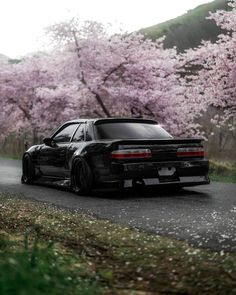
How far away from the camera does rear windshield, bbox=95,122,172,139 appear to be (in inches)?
392

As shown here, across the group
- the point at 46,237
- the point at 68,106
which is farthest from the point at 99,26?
the point at 46,237

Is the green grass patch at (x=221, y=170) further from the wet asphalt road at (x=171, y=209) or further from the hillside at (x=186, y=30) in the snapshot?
the hillside at (x=186, y=30)

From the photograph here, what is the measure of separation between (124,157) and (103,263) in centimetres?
489

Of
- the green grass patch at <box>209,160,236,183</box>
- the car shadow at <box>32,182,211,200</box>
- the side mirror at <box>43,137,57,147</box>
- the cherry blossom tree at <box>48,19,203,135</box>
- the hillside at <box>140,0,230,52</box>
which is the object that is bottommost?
the green grass patch at <box>209,160,236,183</box>

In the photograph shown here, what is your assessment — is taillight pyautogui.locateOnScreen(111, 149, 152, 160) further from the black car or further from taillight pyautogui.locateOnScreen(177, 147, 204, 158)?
taillight pyautogui.locateOnScreen(177, 147, 204, 158)

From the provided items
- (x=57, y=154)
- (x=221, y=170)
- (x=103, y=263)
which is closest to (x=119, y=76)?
(x=221, y=170)

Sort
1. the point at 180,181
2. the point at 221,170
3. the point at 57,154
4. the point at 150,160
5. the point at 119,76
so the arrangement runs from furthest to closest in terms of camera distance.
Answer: the point at 119,76 → the point at 221,170 → the point at 57,154 → the point at 180,181 → the point at 150,160

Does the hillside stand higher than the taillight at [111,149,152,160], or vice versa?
the hillside

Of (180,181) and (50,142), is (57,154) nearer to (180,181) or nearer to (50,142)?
(50,142)

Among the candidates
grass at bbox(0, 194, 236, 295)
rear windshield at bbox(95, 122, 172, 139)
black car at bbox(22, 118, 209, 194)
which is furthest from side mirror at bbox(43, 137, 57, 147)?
grass at bbox(0, 194, 236, 295)

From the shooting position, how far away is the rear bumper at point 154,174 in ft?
30.1

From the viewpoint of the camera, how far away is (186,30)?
86.0 metres

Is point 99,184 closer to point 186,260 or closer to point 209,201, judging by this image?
point 209,201

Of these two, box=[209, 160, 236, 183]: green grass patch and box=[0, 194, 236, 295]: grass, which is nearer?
box=[0, 194, 236, 295]: grass
